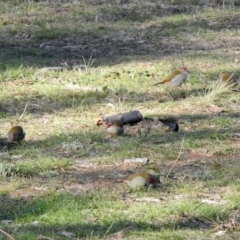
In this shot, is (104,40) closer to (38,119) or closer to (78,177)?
(38,119)

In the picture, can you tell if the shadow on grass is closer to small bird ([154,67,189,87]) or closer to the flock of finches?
the flock of finches

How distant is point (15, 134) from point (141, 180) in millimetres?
1499

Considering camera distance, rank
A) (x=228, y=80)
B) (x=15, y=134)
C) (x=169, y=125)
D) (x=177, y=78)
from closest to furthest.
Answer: (x=15, y=134)
(x=169, y=125)
(x=228, y=80)
(x=177, y=78)

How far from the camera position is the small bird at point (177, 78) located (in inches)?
340

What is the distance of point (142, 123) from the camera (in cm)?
760

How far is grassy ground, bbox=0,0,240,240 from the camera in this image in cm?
538

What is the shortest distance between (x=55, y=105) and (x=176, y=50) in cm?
276

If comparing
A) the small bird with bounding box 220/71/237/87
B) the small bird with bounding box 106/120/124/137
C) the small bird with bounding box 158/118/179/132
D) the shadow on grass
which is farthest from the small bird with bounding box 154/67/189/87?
the shadow on grass

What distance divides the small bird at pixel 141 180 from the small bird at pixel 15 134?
54.3 inches

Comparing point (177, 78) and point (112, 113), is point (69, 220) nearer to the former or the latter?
point (112, 113)

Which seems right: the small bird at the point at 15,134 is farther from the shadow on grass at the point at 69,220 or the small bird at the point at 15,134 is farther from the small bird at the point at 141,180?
the small bird at the point at 141,180

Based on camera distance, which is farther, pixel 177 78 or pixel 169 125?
pixel 177 78

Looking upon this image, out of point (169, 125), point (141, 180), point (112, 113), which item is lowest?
point (112, 113)

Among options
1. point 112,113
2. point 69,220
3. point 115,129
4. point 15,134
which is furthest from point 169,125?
point 69,220
